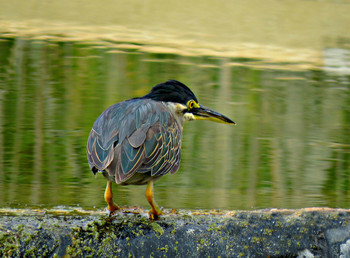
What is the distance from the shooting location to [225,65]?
1123 cm

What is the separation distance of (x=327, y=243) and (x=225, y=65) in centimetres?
768

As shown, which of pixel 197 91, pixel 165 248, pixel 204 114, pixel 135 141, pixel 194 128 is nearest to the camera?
pixel 165 248

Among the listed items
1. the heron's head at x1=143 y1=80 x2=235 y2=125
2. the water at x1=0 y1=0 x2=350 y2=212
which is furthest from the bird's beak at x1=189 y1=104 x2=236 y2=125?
the water at x1=0 y1=0 x2=350 y2=212

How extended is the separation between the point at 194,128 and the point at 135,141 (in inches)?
152

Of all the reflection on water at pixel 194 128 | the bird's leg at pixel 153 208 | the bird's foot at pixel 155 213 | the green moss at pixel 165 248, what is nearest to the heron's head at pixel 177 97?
the bird's leg at pixel 153 208

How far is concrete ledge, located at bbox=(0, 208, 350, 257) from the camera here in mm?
3477

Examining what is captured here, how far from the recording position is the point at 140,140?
3.89 meters

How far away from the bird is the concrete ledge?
0.23m

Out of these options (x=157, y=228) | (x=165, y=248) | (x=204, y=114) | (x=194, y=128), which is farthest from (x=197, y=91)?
(x=165, y=248)

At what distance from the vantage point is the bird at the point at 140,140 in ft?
12.4

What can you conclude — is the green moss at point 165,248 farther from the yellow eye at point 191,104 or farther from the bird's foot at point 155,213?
the yellow eye at point 191,104

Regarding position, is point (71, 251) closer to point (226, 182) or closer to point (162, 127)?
point (162, 127)

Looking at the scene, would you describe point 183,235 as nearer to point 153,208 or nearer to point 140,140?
point 153,208

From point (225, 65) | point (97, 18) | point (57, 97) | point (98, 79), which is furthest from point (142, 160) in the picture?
point (97, 18)
